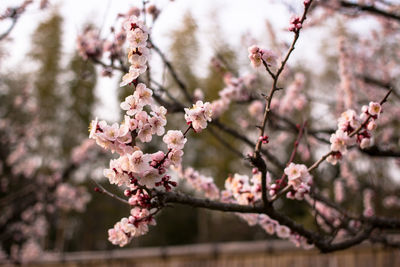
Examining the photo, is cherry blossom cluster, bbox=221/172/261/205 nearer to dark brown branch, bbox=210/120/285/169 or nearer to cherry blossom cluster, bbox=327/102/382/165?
cherry blossom cluster, bbox=327/102/382/165

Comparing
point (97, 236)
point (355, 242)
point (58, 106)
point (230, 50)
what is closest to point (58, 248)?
point (97, 236)

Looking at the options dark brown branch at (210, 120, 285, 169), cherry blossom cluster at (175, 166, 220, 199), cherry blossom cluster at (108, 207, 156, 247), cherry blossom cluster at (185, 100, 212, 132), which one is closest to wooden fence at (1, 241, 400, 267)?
dark brown branch at (210, 120, 285, 169)

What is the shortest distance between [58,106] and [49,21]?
11.7 feet

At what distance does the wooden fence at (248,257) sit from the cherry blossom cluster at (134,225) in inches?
103

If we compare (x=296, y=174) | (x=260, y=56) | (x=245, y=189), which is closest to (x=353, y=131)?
(x=296, y=174)

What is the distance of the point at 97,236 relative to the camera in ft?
46.5

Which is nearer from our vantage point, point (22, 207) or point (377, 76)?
point (22, 207)

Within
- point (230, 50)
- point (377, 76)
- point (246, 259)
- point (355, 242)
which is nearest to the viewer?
point (355, 242)

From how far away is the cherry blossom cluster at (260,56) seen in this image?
58.1 inches

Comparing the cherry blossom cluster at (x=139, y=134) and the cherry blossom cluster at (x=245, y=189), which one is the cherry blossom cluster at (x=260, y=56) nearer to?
the cherry blossom cluster at (x=139, y=134)

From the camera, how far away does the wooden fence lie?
4586mm

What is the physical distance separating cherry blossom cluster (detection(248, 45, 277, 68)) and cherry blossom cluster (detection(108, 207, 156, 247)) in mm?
772

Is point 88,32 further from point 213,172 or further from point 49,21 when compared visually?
point 49,21

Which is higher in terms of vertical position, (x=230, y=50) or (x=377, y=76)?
(x=230, y=50)
